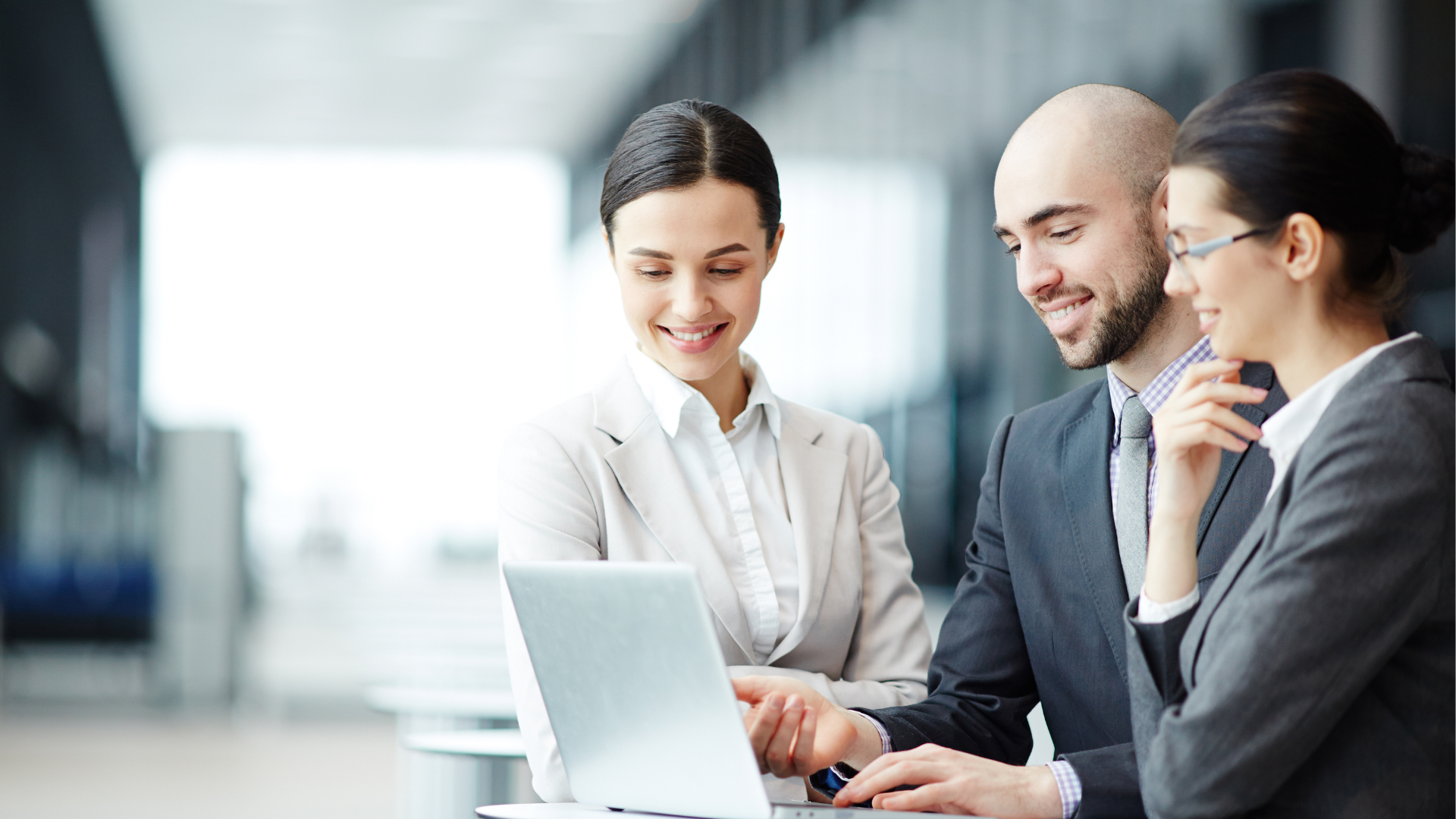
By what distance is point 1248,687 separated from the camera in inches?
53.7

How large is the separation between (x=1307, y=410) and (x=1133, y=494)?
22.5 inches

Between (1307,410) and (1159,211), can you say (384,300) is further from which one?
(1307,410)

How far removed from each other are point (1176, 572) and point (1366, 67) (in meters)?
2.83

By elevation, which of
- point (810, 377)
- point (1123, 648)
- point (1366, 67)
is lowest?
point (1123, 648)

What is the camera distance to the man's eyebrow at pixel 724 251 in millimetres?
2014

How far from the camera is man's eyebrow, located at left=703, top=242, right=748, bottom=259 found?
2014mm

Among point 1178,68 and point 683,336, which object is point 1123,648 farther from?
point 1178,68

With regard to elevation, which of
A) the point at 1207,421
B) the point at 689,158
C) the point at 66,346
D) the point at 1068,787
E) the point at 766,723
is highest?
the point at 66,346

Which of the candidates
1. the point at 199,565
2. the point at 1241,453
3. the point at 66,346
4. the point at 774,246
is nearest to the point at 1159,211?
the point at 1241,453

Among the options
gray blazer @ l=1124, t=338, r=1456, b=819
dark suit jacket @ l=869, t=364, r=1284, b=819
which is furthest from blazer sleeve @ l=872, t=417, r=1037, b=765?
gray blazer @ l=1124, t=338, r=1456, b=819

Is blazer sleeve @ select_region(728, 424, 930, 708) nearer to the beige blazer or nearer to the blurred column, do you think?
the beige blazer

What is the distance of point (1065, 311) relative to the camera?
2.05 meters

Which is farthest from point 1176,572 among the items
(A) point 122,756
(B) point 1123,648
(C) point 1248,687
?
(A) point 122,756

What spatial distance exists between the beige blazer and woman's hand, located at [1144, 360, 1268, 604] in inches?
25.1
